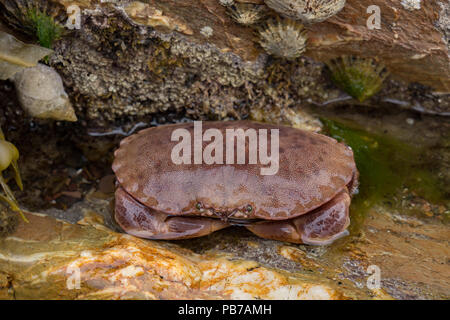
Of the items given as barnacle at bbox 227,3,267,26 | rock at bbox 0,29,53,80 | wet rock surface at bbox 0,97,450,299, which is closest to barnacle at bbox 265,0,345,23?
barnacle at bbox 227,3,267,26

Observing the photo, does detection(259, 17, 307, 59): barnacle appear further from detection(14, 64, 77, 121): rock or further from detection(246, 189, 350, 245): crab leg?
detection(14, 64, 77, 121): rock

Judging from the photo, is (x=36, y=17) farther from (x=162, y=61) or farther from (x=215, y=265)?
(x=215, y=265)

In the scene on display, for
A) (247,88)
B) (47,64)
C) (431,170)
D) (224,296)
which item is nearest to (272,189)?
(224,296)

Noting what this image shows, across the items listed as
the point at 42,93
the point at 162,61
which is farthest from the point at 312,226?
the point at 42,93

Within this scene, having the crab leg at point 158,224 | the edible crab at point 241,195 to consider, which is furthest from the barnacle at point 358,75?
the crab leg at point 158,224

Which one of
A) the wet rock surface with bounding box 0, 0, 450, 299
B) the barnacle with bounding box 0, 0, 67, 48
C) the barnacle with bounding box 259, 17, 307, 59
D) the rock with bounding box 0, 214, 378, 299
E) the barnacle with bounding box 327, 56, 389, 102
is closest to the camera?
the rock with bounding box 0, 214, 378, 299

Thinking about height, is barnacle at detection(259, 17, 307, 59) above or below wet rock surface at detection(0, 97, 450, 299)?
above

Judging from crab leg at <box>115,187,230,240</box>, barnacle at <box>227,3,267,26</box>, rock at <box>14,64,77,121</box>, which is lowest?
crab leg at <box>115,187,230,240</box>
